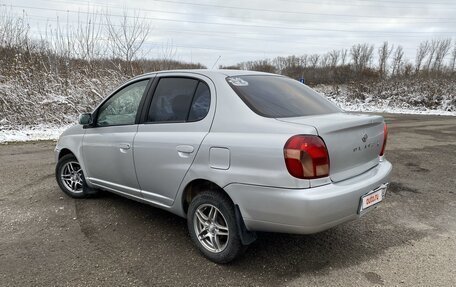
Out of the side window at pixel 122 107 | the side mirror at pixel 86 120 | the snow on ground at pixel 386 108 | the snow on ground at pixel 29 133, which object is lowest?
the snow on ground at pixel 386 108

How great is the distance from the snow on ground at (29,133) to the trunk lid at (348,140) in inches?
386

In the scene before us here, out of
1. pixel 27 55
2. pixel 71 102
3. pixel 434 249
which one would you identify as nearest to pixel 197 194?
pixel 434 249

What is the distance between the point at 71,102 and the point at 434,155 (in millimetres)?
11530

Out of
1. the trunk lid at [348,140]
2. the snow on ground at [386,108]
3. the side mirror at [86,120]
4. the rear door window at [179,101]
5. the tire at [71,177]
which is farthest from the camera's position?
the snow on ground at [386,108]

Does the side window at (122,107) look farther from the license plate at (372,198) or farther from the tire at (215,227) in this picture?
the license plate at (372,198)

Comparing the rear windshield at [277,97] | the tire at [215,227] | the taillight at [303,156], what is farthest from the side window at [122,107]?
the taillight at [303,156]

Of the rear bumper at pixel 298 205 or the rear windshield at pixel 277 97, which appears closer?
the rear bumper at pixel 298 205

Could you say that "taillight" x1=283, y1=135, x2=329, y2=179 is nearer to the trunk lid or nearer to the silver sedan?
the silver sedan

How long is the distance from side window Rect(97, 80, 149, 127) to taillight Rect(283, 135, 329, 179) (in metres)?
1.98

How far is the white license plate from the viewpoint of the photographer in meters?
2.89

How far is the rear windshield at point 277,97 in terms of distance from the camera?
9.91 ft

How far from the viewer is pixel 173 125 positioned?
3.36 m

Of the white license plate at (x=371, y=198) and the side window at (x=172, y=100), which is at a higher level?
the side window at (x=172, y=100)

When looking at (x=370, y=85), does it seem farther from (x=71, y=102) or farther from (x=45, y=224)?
(x=45, y=224)
